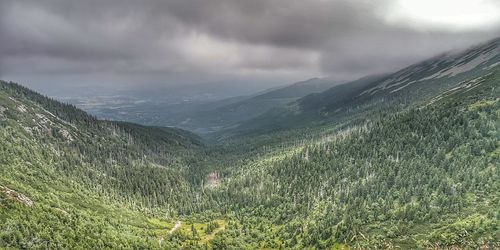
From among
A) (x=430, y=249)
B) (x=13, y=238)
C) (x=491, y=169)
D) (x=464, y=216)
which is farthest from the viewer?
(x=491, y=169)

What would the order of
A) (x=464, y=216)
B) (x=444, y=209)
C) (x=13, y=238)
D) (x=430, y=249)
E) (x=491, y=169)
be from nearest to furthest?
(x=13, y=238), (x=430, y=249), (x=464, y=216), (x=444, y=209), (x=491, y=169)

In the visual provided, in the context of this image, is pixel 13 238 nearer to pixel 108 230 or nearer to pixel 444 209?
pixel 108 230

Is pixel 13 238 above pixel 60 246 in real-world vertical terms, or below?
above

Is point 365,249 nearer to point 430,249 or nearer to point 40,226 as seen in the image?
point 430,249

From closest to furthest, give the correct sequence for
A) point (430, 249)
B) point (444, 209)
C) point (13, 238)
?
point (13, 238) < point (430, 249) < point (444, 209)

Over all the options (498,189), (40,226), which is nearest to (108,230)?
(40,226)

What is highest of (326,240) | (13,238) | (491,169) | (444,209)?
(13,238)

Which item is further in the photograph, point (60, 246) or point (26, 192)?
point (26, 192)

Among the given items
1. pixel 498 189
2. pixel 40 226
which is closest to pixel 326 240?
pixel 498 189

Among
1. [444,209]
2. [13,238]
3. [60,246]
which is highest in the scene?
[13,238]
